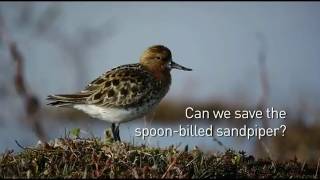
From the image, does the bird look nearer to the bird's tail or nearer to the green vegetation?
the bird's tail

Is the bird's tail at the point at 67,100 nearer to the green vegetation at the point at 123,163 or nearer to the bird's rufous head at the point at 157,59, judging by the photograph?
the bird's rufous head at the point at 157,59

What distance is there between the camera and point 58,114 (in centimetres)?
1562

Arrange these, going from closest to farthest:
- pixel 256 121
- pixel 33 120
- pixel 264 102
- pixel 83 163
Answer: pixel 83 163
pixel 264 102
pixel 33 120
pixel 256 121

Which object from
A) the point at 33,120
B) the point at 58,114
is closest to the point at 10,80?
the point at 33,120

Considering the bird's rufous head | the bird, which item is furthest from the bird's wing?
the bird's rufous head

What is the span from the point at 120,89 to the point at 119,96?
0.08 metres

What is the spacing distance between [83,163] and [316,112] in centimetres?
919

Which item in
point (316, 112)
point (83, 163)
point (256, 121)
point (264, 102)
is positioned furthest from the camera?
point (316, 112)

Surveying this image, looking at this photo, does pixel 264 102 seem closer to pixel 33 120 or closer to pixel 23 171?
pixel 33 120

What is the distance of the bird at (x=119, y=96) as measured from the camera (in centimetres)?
869

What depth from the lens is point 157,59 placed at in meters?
9.23

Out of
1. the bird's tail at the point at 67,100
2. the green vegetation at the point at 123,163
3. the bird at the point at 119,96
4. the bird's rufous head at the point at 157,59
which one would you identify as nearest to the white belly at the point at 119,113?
the bird at the point at 119,96

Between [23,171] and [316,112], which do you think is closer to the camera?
[23,171]

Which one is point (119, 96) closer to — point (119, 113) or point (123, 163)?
point (119, 113)
